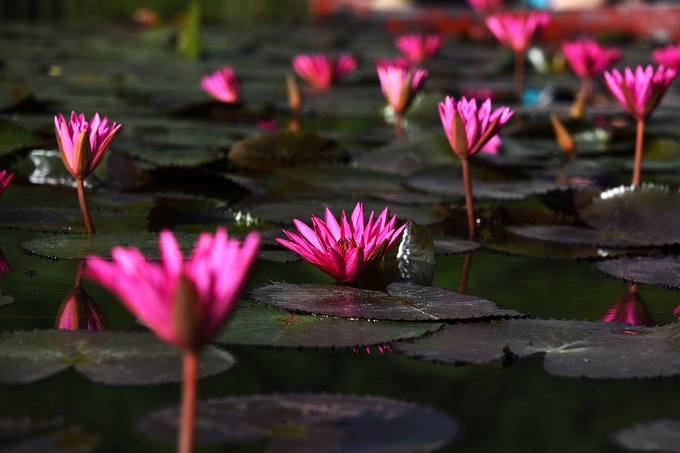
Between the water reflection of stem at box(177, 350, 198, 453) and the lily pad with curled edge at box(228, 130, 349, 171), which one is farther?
the lily pad with curled edge at box(228, 130, 349, 171)

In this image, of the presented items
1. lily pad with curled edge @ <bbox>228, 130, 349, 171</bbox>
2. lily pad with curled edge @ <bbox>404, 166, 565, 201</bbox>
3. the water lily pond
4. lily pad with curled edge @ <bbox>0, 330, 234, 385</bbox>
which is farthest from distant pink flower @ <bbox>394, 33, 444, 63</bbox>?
lily pad with curled edge @ <bbox>0, 330, 234, 385</bbox>

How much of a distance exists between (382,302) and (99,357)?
37cm

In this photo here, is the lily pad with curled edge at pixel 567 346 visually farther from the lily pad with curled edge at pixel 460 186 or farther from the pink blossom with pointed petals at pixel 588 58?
the pink blossom with pointed petals at pixel 588 58

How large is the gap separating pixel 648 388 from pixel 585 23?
709cm

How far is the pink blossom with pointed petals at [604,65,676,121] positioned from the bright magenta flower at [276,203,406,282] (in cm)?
77

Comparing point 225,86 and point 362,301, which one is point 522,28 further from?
point 362,301

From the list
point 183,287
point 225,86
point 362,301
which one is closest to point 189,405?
point 183,287

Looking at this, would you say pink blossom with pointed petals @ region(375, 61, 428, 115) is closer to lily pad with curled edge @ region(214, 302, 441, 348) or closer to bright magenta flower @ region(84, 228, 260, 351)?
lily pad with curled edge @ region(214, 302, 441, 348)

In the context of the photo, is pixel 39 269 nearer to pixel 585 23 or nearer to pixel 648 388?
pixel 648 388

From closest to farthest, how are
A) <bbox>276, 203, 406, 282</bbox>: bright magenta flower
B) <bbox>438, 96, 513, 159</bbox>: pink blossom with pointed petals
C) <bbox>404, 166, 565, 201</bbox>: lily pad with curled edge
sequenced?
<bbox>276, 203, 406, 282</bbox>: bright magenta flower, <bbox>438, 96, 513, 159</bbox>: pink blossom with pointed petals, <bbox>404, 166, 565, 201</bbox>: lily pad with curled edge

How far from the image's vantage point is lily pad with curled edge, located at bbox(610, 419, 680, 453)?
→ 81 cm

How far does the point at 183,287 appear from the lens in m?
0.61

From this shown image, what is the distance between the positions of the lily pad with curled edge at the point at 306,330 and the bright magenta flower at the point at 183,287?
405mm

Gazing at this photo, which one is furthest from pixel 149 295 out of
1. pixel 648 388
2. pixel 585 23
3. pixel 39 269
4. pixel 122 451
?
pixel 585 23
